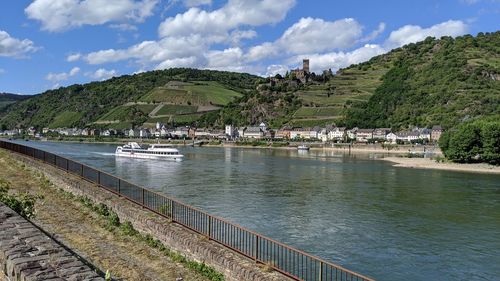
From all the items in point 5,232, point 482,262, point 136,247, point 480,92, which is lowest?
point 482,262

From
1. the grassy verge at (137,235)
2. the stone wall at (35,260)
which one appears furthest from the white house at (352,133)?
the stone wall at (35,260)

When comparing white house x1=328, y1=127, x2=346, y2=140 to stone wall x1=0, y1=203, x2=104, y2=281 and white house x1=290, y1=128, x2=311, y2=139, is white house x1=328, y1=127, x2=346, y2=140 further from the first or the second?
stone wall x1=0, y1=203, x2=104, y2=281

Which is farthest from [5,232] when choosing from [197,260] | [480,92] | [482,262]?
[480,92]

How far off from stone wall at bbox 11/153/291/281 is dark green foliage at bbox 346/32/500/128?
449 ft

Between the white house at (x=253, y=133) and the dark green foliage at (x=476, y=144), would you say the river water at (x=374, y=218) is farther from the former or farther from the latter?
the white house at (x=253, y=133)

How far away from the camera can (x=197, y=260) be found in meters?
12.0

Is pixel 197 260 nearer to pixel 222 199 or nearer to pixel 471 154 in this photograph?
pixel 222 199

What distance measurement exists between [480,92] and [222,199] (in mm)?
146673

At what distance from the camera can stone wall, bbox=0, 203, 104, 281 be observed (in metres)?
6.19

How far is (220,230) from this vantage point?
18141mm

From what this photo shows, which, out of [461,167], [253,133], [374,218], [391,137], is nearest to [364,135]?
[391,137]

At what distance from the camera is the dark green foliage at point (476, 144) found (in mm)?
71131

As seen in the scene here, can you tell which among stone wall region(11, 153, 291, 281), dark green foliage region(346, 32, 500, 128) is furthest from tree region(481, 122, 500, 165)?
dark green foliage region(346, 32, 500, 128)

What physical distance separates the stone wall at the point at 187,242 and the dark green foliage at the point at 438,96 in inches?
5393
